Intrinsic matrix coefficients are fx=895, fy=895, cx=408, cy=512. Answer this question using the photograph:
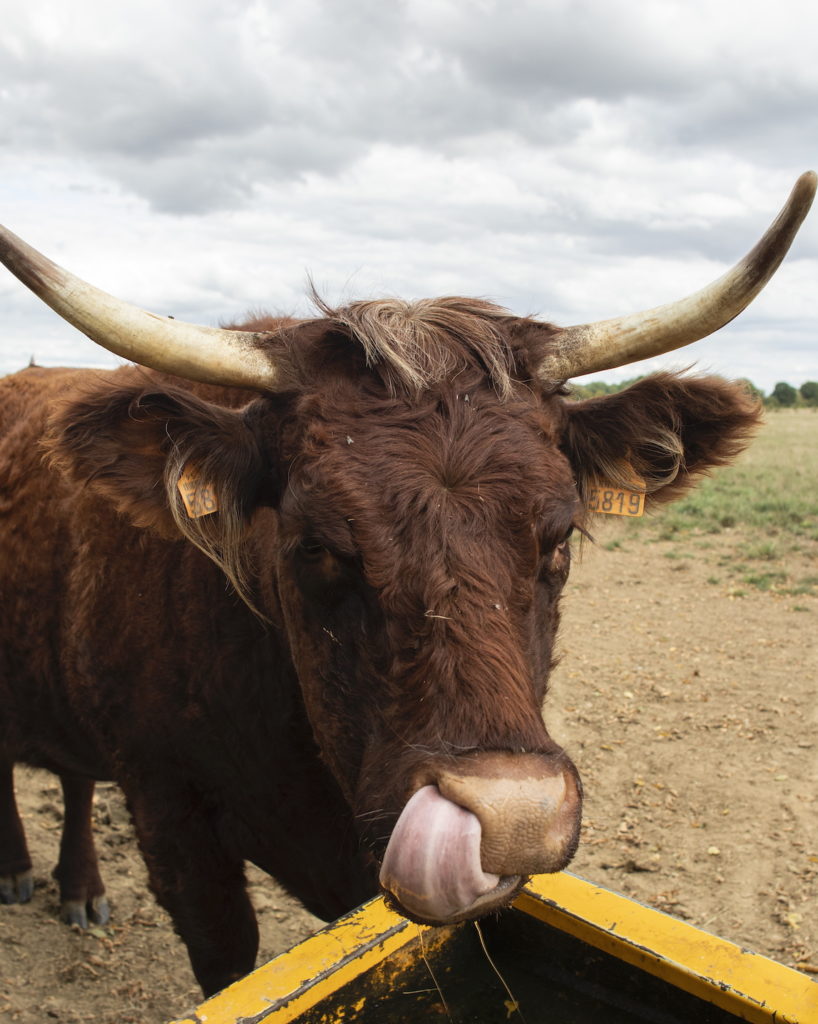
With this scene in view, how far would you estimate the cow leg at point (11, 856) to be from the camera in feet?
15.2

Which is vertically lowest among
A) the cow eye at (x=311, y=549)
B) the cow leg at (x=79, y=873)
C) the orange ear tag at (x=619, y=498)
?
the cow leg at (x=79, y=873)

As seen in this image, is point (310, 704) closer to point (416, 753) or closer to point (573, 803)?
point (416, 753)

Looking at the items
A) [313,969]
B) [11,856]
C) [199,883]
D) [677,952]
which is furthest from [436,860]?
[11,856]

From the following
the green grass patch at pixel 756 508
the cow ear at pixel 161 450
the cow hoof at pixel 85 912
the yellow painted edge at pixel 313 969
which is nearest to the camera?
the yellow painted edge at pixel 313 969

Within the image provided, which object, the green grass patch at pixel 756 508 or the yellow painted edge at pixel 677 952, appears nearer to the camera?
the yellow painted edge at pixel 677 952

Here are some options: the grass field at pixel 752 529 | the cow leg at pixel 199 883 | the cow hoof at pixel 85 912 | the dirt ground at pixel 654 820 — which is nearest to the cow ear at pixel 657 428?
the cow leg at pixel 199 883

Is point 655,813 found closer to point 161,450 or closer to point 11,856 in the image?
point 11,856

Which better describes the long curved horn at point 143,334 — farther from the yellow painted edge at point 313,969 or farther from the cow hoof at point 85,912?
the cow hoof at point 85,912

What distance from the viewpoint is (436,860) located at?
5.52ft

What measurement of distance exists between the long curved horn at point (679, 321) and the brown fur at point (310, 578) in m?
0.10

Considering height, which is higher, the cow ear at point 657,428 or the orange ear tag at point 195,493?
the cow ear at point 657,428

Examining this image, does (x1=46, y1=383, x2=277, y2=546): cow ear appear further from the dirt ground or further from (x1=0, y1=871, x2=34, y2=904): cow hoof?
(x1=0, y1=871, x2=34, y2=904): cow hoof

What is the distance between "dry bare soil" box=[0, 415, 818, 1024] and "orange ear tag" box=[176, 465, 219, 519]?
155cm

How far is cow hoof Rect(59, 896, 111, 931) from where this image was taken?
14.7ft
